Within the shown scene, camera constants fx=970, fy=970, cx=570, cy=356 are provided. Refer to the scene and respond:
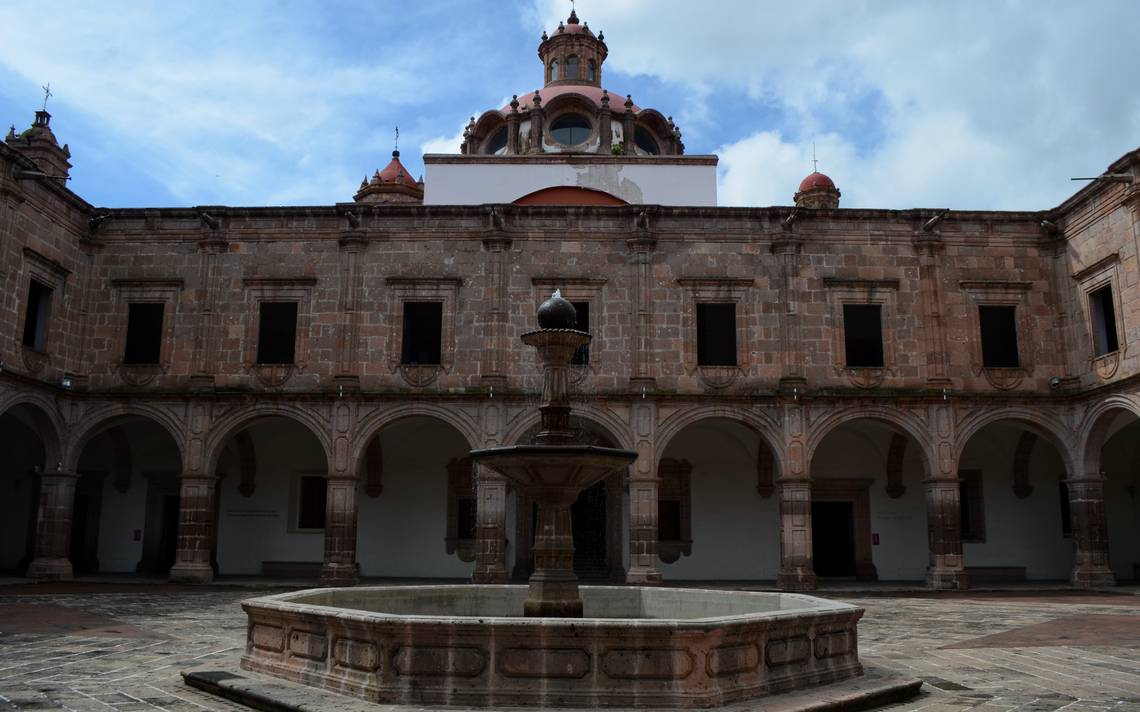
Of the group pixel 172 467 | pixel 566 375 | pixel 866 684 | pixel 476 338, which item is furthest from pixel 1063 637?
pixel 172 467

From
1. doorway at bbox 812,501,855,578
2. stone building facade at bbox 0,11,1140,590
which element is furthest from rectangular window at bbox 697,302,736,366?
doorway at bbox 812,501,855,578

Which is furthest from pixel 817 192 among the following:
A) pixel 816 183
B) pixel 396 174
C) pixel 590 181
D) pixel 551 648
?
pixel 551 648

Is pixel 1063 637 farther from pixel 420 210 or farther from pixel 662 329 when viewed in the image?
pixel 420 210

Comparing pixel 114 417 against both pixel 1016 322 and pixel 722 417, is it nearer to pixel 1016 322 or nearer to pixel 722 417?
pixel 722 417

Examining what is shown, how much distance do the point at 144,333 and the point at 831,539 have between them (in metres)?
14.4

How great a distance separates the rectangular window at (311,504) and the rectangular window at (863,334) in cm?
1103

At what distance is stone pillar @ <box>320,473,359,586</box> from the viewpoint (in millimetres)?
17344

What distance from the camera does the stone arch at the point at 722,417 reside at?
17641mm

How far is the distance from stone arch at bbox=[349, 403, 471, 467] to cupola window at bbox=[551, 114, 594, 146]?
11.7 m

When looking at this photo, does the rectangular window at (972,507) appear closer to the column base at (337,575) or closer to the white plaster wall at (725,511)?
the white plaster wall at (725,511)

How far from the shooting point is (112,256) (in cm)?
1898

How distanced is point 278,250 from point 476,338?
4.29m

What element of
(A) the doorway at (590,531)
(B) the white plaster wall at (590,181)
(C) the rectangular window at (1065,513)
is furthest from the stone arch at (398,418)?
(C) the rectangular window at (1065,513)

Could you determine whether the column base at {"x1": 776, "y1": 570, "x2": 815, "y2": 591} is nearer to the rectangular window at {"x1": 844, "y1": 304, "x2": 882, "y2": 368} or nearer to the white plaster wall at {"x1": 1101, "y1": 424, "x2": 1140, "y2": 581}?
the rectangular window at {"x1": 844, "y1": 304, "x2": 882, "y2": 368}
